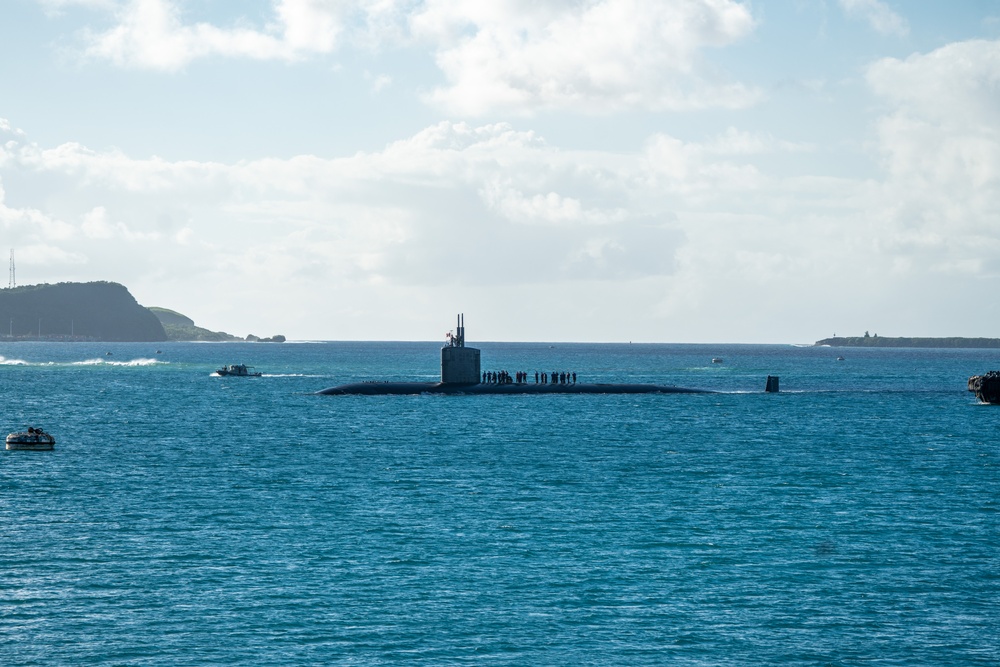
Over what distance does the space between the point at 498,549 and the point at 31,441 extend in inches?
1887

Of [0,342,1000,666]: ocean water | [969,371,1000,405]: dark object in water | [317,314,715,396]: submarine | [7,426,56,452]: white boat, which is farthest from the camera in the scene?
[969,371,1000,405]: dark object in water

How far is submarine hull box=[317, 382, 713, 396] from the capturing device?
133500mm

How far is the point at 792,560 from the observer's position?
44656mm

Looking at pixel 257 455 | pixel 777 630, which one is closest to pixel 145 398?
pixel 257 455

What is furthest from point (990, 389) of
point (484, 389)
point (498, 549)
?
point (498, 549)

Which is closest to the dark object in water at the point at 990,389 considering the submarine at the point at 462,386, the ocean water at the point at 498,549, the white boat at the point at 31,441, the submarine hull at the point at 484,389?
the submarine hull at the point at 484,389

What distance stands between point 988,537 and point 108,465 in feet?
166

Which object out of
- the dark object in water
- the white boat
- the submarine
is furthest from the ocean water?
the dark object in water

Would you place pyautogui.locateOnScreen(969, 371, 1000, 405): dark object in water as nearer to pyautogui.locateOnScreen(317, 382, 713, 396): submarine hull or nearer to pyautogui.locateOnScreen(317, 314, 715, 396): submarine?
pyautogui.locateOnScreen(317, 382, 713, 396): submarine hull

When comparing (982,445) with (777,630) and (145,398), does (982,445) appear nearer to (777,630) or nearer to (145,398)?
(777,630)

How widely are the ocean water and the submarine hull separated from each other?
3803 cm

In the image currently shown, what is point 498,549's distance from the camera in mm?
46031

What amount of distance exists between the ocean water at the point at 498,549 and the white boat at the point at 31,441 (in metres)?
1.75

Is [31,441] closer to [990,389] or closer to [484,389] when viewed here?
[484,389]
